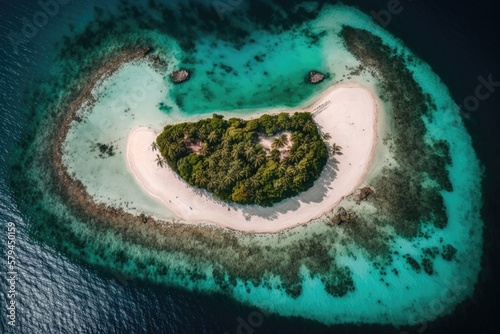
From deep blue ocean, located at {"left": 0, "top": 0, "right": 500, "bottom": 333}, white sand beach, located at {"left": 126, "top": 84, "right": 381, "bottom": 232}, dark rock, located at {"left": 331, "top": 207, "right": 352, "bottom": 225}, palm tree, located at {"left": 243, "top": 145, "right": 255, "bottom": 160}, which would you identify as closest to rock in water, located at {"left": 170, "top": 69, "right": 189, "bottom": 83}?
white sand beach, located at {"left": 126, "top": 84, "right": 381, "bottom": 232}

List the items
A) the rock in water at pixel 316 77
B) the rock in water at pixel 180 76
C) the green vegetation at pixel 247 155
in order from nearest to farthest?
the green vegetation at pixel 247 155, the rock in water at pixel 316 77, the rock in water at pixel 180 76

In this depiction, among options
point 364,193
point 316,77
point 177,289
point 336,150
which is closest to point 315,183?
point 336,150

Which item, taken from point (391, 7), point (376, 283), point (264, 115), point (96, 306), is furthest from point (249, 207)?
point (391, 7)

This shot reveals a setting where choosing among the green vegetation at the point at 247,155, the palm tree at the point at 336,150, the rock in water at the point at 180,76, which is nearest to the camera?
the green vegetation at the point at 247,155

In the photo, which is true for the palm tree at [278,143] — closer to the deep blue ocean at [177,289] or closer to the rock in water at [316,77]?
the rock in water at [316,77]

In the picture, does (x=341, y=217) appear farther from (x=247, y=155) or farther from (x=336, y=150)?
(x=247, y=155)

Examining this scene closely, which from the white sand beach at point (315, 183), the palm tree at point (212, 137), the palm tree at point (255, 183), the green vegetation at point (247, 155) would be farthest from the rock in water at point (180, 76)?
the palm tree at point (255, 183)

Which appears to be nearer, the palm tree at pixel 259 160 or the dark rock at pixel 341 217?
the dark rock at pixel 341 217
